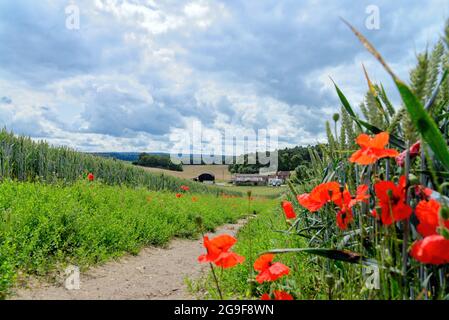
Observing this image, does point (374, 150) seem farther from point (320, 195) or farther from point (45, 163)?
point (45, 163)

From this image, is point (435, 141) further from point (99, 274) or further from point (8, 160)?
point (8, 160)

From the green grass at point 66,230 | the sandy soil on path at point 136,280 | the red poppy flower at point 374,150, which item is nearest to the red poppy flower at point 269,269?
the red poppy flower at point 374,150

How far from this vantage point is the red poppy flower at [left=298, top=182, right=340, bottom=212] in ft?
5.30

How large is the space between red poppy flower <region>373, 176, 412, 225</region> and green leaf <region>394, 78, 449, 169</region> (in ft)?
0.56

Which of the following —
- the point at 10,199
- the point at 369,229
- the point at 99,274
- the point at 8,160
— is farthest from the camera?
the point at 8,160

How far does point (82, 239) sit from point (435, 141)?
3958 mm

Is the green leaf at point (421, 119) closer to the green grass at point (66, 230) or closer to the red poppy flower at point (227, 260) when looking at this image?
the red poppy flower at point (227, 260)

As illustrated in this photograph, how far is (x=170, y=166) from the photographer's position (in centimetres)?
4247

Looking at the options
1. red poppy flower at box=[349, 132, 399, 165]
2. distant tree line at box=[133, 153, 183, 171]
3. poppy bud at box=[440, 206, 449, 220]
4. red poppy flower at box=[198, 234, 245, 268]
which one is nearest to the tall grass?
red poppy flower at box=[198, 234, 245, 268]

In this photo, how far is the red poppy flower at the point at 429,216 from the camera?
1.20 meters

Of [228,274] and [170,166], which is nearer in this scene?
[228,274]

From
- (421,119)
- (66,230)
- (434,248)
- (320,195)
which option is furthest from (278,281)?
(66,230)

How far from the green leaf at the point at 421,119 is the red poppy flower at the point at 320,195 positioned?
473mm
